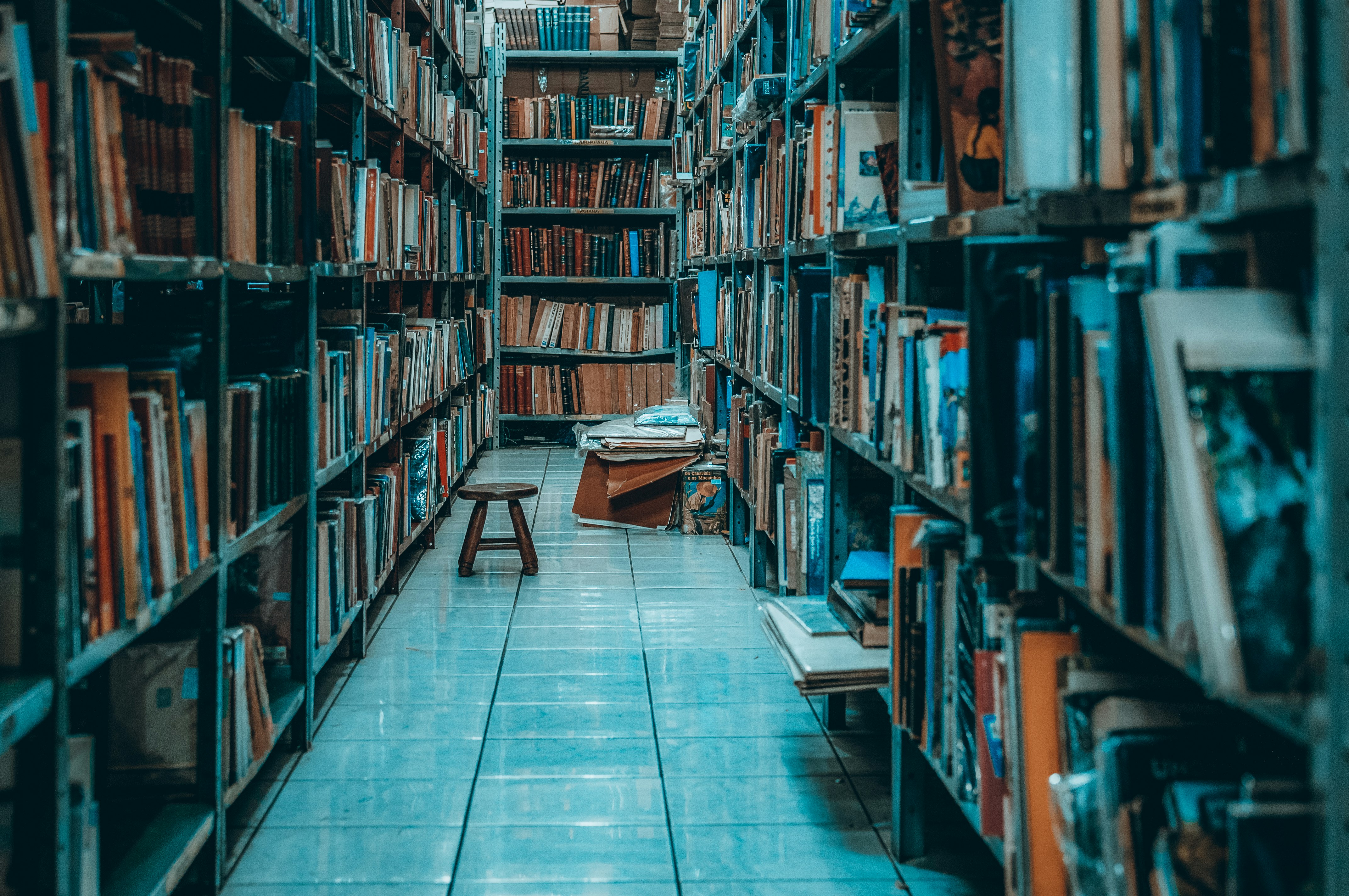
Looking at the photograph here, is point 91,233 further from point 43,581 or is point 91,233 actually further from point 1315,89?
point 1315,89

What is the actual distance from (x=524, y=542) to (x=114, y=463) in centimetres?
270

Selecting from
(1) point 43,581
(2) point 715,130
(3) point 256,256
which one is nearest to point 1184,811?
(1) point 43,581

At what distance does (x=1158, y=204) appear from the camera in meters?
1.00

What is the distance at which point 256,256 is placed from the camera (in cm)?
207

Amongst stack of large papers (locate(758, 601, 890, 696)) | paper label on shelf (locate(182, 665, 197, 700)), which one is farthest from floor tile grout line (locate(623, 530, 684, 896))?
paper label on shelf (locate(182, 665, 197, 700))

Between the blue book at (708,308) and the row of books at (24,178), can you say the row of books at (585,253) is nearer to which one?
the blue book at (708,308)

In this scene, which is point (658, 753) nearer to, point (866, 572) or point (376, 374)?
point (866, 572)

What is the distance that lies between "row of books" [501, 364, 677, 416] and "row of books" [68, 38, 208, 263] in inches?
226

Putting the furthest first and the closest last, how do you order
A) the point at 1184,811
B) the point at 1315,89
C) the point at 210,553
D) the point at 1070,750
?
the point at 210,553 → the point at 1070,750 → the point at 1184,811 → the point at 1315,89

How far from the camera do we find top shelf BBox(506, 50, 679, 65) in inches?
297

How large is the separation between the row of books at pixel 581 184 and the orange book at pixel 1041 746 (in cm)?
646

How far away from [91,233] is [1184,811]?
1.32m

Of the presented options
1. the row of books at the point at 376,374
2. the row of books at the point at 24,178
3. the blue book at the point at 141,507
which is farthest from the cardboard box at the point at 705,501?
the row of books at the point at 24,178

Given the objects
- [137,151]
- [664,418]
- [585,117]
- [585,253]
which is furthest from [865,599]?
[585,117]
